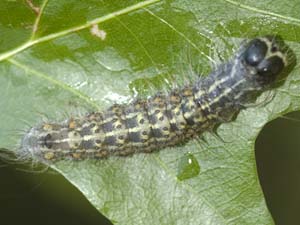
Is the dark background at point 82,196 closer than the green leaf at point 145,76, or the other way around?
the green leaf at point 145,76

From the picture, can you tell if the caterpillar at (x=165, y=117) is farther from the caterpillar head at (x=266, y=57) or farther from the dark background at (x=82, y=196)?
the dark background at (x=82, y=196)

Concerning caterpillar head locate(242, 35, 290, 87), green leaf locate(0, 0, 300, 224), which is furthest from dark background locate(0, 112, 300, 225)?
caterpillar head locate(242, 35, 290, 87)

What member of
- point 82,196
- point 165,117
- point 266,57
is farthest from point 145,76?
point 82,196

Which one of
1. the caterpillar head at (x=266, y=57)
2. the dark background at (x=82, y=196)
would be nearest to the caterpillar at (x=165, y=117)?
the caterpillar head at (x=266, y=57)

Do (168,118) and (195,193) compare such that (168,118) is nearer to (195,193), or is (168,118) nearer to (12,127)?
(195,193)

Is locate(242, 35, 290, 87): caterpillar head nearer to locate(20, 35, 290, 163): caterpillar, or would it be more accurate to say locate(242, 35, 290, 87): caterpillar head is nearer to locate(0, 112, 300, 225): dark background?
locate(20, 35, 290, 163): caterpillar
